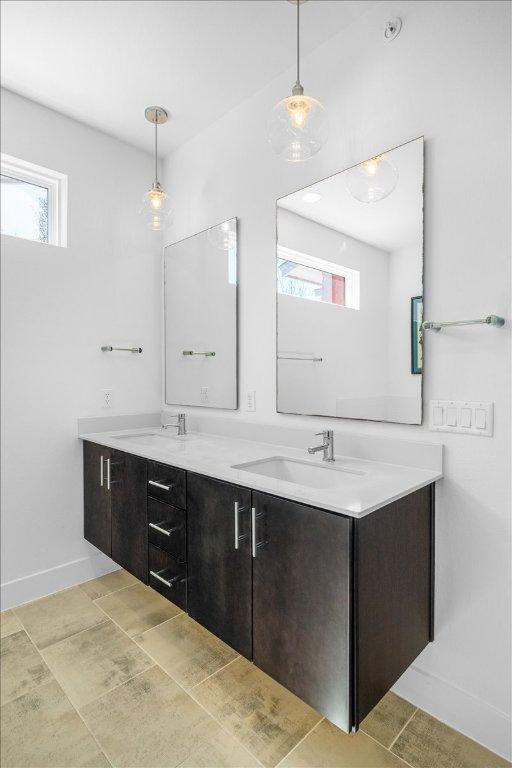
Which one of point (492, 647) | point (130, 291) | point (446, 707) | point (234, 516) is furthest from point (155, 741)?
point (130, 291)

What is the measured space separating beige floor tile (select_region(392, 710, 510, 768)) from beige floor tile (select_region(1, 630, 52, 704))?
53.9 inches

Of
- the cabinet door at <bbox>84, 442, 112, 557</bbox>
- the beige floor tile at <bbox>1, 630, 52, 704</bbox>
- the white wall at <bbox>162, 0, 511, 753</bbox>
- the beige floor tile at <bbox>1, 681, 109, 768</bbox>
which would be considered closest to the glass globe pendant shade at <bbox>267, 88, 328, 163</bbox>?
the white wall at <bbox>162, 0, 511, 753</bbox>

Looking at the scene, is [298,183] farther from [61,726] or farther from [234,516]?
[61,726]

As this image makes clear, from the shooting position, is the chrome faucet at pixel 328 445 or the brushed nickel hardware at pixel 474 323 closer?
the brushed nickel hardware at pixel 474 323

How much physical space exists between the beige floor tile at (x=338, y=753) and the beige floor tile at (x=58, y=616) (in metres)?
1.17

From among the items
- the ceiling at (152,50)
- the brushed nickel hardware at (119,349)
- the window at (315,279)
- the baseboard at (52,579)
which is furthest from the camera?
the brushed nickel hardware at (119,349)

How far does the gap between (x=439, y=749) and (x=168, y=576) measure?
1.13m

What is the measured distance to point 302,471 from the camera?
180cm

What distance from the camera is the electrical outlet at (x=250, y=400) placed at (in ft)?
7.40

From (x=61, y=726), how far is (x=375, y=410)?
160 cm

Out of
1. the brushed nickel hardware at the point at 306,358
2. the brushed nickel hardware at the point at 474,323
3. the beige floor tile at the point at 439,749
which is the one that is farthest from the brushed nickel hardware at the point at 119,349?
the beige floor tile at the point at 439,749

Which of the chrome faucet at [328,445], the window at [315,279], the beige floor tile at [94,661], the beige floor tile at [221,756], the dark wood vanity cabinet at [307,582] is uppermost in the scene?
the window at [315,279]

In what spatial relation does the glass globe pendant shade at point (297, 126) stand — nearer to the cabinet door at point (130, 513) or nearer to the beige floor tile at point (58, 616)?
the cabinet door at point (130, 513)

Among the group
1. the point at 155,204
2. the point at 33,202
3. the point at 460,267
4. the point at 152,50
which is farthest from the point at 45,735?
the point at 152,50
